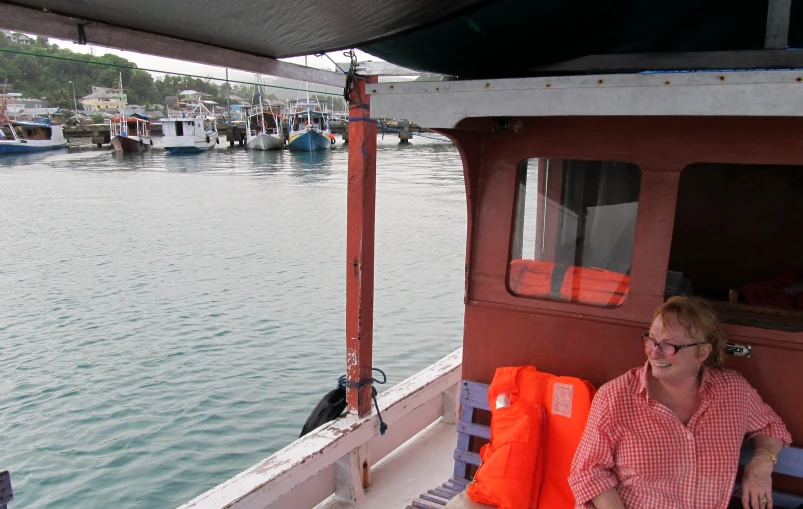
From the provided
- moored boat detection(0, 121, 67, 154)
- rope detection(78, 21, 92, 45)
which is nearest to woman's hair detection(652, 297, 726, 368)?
rope detection(78, 21, 92, 45)

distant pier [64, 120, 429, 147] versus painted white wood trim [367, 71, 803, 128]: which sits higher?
painted white wood trim [367, 71, 803, 128]

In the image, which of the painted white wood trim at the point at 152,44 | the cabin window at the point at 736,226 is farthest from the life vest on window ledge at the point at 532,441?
the painted white wood trim at the point at 152,44

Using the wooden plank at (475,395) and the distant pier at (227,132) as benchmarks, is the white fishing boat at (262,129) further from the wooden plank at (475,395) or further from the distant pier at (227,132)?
the wooden plank at (475,395)

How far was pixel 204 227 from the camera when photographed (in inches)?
920

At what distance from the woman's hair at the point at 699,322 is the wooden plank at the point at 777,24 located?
4.06 feet

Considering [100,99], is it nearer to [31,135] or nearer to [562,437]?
[31,135]

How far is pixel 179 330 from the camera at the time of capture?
42.0 feet

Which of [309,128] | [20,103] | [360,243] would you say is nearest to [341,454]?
[360,243]

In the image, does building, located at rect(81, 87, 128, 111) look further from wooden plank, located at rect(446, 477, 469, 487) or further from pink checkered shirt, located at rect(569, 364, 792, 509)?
pink checkered shirt, located at rect(569, 364, 792, 509)

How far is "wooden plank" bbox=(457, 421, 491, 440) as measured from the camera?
378 cm

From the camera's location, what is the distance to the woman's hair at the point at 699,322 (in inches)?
113

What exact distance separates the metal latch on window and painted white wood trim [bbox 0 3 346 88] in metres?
2.76

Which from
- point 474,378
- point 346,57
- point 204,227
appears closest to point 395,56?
point 346,57

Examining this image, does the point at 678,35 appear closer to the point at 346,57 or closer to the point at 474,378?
the point at 346,57
